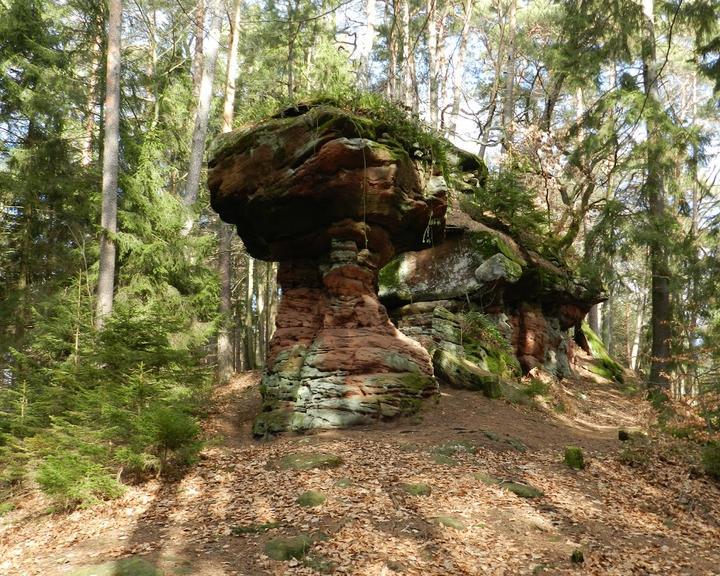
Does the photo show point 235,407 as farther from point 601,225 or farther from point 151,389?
point 601,225

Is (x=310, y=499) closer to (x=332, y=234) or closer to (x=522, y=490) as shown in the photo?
(x=522, y=490)

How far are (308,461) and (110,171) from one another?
857cm

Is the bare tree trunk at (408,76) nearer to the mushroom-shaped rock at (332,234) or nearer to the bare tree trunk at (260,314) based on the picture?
the mushroom-shaped rock at (332,234)

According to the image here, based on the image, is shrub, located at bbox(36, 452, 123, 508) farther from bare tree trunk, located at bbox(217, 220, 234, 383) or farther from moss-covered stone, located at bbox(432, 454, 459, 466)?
bare tree trunk, located at bbox(217, 220, 234, 383)

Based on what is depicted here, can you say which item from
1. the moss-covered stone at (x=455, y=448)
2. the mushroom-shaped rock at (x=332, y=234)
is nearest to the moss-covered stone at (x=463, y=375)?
the mushroom-shaped rock at (x=332, y=234)

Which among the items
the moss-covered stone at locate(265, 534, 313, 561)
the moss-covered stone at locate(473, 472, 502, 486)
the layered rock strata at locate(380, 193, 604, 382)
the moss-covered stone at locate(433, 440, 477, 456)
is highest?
the layered rock strata at locate(380, 193, 604, 382)

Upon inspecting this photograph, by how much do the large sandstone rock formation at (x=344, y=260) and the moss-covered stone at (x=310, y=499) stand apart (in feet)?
9.24

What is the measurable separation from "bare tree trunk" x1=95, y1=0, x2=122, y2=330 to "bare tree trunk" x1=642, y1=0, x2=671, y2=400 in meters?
14.1

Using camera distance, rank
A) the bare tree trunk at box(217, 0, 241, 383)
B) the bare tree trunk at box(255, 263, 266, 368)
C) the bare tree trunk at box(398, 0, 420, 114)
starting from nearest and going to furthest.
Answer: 1. the bare tree trunk at box(398, 0, 420, 114)
2. the bare tree trunk at box(217, 0, 241, 383)
3. the bare tree trunk at box(255, 263, 266, 368)

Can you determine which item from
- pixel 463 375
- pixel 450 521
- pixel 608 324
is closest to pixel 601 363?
pixel 463 375

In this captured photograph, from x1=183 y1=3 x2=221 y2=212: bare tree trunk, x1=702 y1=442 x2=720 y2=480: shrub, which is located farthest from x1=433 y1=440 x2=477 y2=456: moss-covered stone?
x1=183 y1=3 x2=221 y2=212: bare tree trunk

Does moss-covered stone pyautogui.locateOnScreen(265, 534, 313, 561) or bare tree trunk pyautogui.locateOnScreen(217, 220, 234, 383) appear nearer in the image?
moss-covered stone pyautogui.locateOnScreen(265, 534, 313, 561)

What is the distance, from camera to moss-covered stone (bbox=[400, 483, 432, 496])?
6.22 meters

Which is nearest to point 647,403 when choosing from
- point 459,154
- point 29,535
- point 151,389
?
point 459,154
